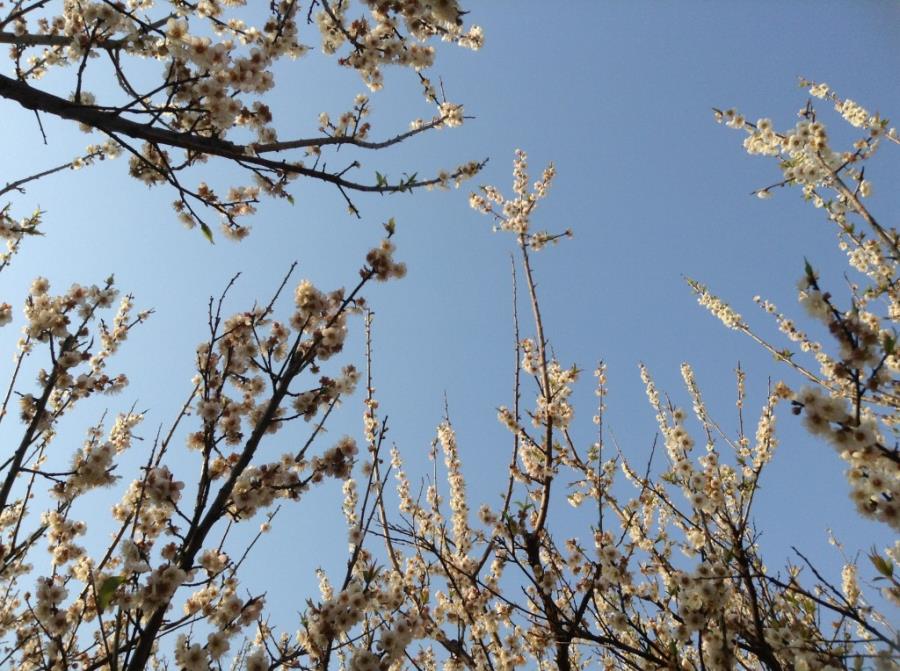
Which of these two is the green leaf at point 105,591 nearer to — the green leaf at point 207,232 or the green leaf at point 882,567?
the green leaf at point 207,232

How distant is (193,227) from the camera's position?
4.66 meters

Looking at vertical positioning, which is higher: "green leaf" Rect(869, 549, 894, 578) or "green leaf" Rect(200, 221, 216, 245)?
"green leaf" Rect(200, 221, 216, 245)

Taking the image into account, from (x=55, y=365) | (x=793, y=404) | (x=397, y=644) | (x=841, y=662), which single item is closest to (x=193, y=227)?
(x=55, y=365)

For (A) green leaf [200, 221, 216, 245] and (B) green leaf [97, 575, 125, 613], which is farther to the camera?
(A) green leaf [200, 221, 216, 245]

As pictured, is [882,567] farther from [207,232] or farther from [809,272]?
[207,232]

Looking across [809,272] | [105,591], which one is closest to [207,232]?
[105,591]

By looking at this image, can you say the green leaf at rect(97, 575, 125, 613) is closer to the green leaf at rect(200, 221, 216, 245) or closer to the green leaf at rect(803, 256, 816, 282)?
the green leaf at rect(200, 221, 216, 245)

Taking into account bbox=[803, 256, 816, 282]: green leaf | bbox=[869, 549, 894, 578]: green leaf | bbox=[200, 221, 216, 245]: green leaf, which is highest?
bbox=[200, 221, 216, 245]: green leaf

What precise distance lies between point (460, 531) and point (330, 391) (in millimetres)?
4490

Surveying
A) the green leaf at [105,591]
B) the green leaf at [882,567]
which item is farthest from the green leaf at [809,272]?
the green leaf at [105,591]

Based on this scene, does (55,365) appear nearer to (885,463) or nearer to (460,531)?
(885,463)

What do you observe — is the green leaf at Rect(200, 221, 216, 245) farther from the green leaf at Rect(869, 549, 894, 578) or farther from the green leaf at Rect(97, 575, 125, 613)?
the green leaf at Rect(869, 549, 894, 578)

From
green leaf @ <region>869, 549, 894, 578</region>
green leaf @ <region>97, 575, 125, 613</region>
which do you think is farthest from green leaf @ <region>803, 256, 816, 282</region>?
green leaf @ <region>97, 575, 125, 613</region>

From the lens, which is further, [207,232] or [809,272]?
[207,232]
